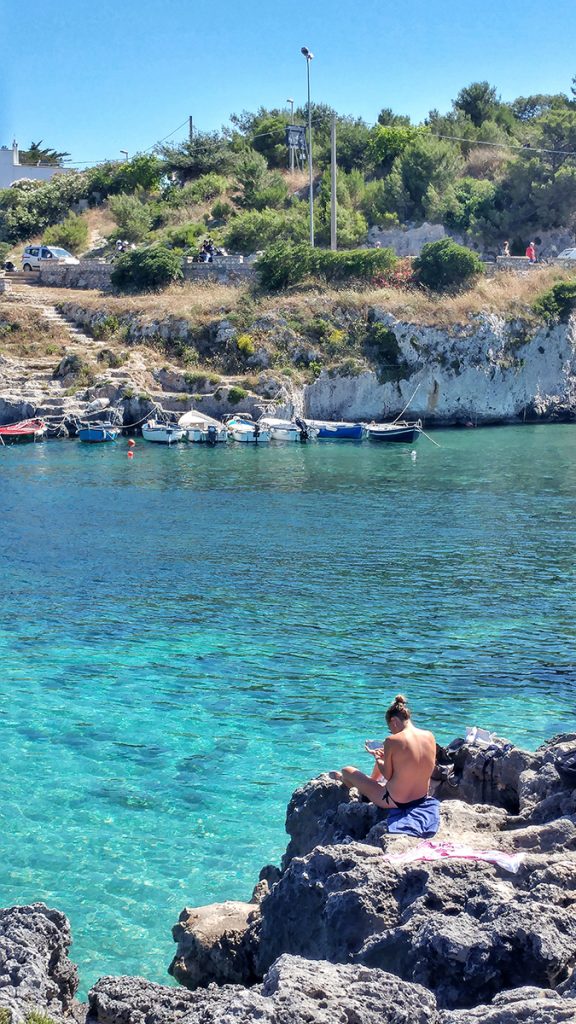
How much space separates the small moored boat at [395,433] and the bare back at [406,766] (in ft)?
153

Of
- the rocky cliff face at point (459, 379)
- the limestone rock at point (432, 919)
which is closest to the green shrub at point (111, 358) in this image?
the rocky cliff face at point (459, 379)

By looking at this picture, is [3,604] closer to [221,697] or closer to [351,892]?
[221,697]

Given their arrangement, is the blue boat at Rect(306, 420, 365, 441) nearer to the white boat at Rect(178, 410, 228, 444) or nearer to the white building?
the white boat at Rect(178, 410, 228, 444)

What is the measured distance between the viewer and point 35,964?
822cm

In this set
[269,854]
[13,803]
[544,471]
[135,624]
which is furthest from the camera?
[544,471]

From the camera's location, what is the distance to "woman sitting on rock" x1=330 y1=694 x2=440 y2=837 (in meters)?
10.1

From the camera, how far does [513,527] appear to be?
33.9m

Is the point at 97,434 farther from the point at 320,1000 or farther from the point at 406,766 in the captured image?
the point at 320,1000

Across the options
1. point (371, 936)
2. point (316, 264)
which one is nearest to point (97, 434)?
point (316, 264)

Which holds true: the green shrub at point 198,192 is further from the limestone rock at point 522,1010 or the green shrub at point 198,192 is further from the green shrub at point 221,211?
the limestone rock at point 522,1010

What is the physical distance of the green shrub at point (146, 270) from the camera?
70.0m

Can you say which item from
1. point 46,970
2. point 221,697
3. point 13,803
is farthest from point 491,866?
point 221,697

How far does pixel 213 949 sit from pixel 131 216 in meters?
77.4

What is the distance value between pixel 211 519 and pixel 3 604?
11941mm
